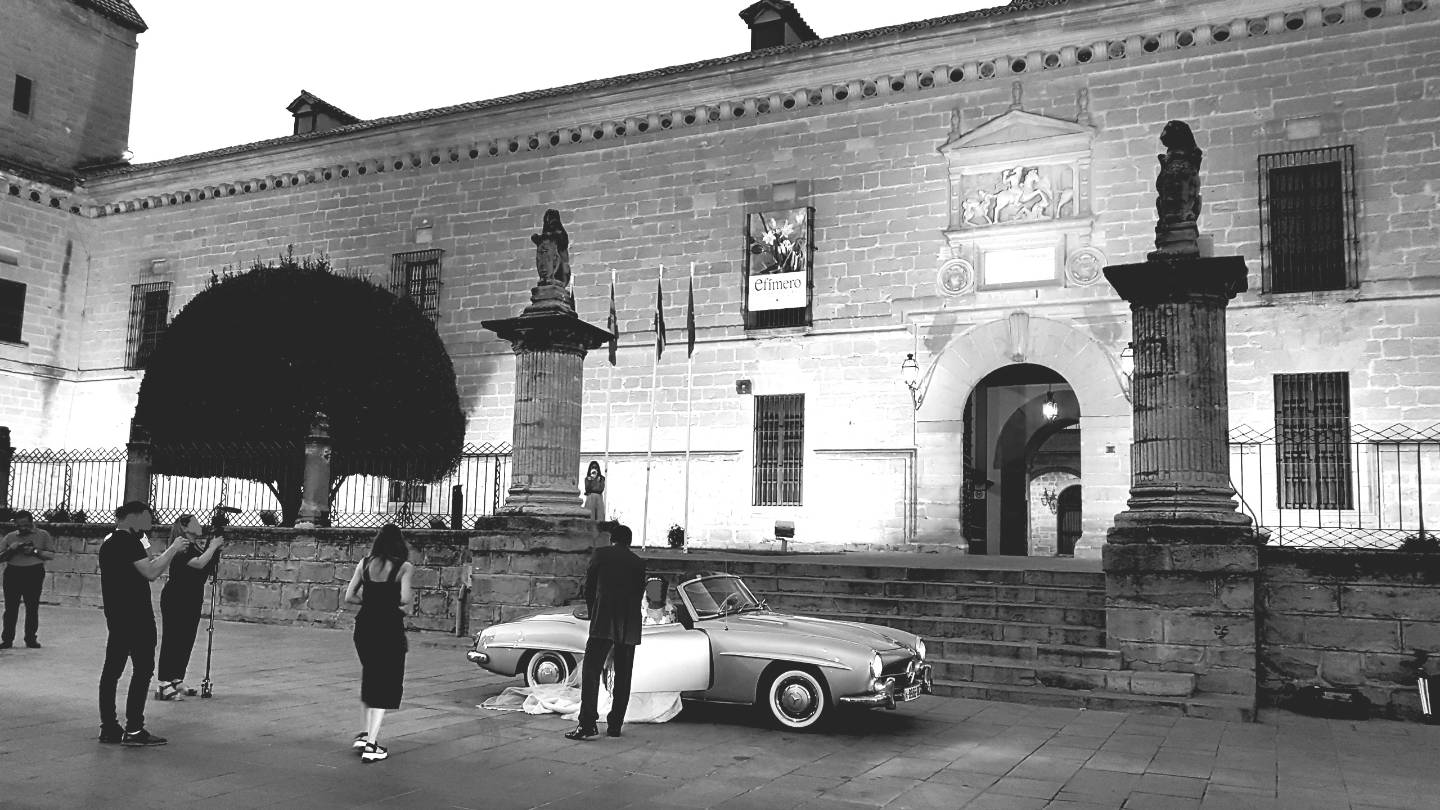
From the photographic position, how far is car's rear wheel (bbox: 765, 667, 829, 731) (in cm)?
859

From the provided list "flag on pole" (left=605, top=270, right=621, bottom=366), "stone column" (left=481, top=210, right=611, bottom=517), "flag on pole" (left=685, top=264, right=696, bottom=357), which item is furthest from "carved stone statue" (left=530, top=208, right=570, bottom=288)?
"flag on pole" (left=685, top=264, right=696, bottom=357)

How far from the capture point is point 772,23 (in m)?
22.8

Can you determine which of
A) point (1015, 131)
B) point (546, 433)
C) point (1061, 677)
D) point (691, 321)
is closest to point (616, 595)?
point (1061, 677)

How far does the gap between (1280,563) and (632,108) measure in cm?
1577

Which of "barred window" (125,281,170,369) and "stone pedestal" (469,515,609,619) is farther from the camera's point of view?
"barred window" (125,281,170,369)

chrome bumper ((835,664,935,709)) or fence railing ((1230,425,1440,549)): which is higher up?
fence railing ((1230,425,1440,549))

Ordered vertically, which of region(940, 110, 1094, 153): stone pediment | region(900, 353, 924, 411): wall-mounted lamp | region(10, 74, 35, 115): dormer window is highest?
region(10, 74, 35, 115): dormer window

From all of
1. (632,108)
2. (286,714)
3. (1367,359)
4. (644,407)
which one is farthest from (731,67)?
(286,714)

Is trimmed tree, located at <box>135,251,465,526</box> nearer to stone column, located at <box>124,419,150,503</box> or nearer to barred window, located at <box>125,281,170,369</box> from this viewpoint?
stone column, located at <box>124,419,150,503</box>

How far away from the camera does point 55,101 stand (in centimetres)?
2859

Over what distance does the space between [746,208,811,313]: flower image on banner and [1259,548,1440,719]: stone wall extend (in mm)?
11106

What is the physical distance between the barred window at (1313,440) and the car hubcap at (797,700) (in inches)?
420

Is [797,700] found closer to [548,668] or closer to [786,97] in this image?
[548,668]

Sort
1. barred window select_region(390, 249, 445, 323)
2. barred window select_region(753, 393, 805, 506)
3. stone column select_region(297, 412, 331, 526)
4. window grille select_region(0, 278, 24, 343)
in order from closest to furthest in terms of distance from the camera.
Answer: stone column select_region(297, 412, 331, 526)
barred window select_region(753, 393, 805, 506)
barred window select_region(390, 249, 445, 323)
window grille select_region(0, 278, 24, 343)
